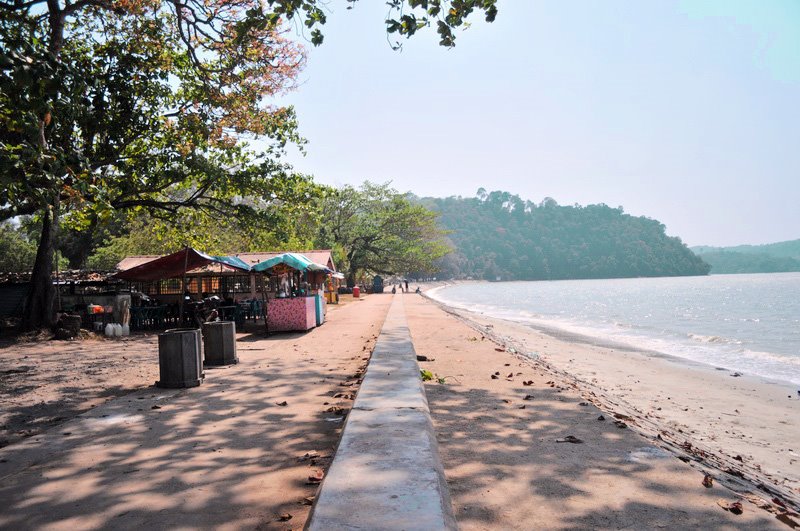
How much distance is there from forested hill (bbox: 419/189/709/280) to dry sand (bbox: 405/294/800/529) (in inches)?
5984

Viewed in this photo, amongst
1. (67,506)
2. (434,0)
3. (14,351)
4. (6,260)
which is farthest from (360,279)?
(67,506)

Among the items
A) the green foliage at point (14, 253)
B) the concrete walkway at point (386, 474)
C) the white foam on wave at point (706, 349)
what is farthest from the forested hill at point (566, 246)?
the concrete walkway at point (386, 474)

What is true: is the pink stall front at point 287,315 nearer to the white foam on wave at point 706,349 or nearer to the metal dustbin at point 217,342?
the metal dustbin at point 217,342

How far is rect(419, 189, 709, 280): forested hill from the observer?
17150 centimetres

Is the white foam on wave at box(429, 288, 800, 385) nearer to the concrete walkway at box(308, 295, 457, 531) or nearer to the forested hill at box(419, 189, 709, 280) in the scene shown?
the concrete walkway at box(308, 295, 457, 531)

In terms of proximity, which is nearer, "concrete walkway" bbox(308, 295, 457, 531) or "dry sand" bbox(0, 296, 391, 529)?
"concrete walkway" bbox(308, 295, 457, 531)

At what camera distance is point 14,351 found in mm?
10969

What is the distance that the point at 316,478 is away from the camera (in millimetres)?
3414

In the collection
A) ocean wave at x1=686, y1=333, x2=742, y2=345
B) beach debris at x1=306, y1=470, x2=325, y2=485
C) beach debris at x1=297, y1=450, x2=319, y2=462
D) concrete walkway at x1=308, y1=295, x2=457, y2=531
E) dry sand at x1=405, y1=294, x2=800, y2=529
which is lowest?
ocean wave at x1=686, y1=333, x2=742, y2=345

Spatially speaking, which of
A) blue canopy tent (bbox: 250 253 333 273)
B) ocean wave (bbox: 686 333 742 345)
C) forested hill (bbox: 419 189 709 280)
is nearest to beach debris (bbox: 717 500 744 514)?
blue canopy tent (bbox: 250 253 333 273)

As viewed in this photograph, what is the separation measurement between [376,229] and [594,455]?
1825 inches

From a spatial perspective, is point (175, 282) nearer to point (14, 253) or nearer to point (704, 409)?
point (704, 409)

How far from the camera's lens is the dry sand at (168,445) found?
2973 mm

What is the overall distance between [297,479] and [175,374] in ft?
12.7
